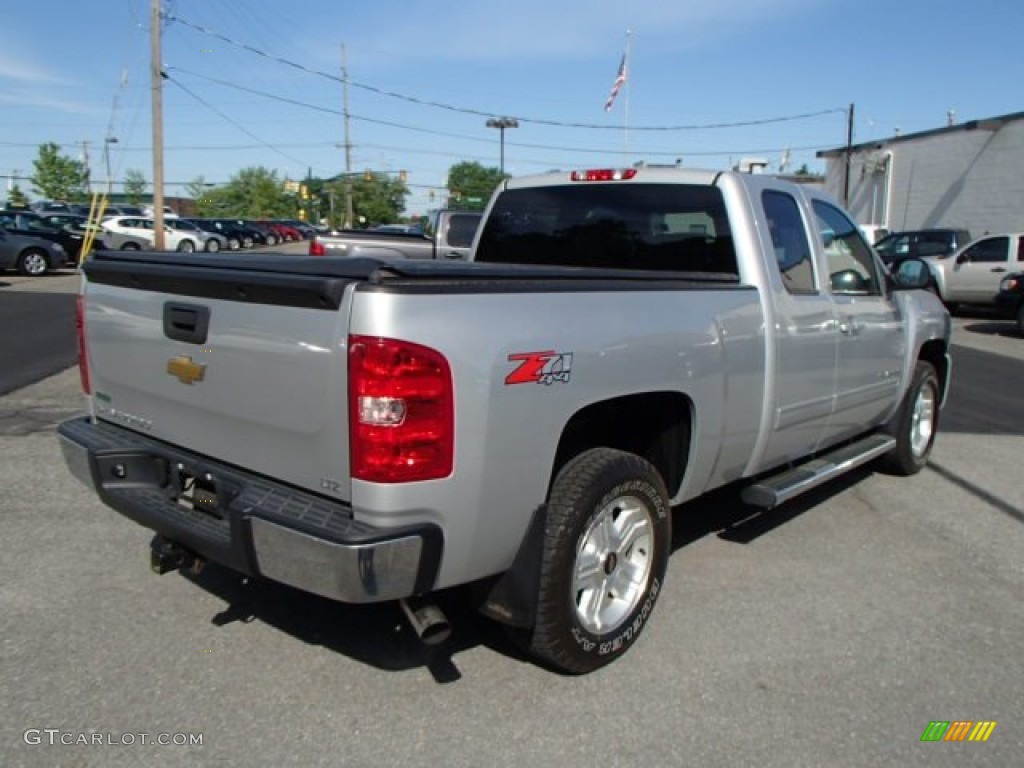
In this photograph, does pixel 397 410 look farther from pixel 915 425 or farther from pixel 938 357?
pixel 938 357

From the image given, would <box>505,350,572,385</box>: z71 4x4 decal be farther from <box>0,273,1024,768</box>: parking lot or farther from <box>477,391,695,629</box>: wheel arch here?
<box>0,273,1024,768</box>: parking lot

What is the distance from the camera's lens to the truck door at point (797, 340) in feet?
13.6

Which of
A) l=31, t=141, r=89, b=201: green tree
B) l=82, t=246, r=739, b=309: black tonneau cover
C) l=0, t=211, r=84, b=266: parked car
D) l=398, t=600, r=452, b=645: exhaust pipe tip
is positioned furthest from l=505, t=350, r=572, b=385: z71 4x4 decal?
l=31, t=141, r=89, b=201: green tree

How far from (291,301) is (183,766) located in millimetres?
1498

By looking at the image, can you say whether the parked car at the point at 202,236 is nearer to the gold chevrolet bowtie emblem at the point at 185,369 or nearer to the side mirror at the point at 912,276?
the side mirror at the point at 912,276

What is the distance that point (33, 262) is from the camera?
909 inches

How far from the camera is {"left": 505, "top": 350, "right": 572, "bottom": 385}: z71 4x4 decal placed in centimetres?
273

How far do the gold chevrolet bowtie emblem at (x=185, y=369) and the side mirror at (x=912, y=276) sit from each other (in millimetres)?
4360

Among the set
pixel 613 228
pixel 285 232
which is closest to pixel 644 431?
pixel 613 228

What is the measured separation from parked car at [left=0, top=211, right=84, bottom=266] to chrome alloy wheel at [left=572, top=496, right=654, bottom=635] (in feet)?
81.7

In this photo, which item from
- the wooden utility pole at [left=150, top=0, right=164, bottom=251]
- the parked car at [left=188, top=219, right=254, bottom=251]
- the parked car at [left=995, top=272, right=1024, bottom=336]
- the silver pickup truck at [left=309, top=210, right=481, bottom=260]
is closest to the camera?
the silver pickup truck at [left=309, top=210, right=481, bottom=260]

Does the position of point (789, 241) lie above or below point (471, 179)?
below

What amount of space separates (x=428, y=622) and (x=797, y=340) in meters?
2.43

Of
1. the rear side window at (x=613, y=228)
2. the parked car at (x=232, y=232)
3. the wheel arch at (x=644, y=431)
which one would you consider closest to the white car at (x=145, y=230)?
the parked car at (x=232, y=232)
